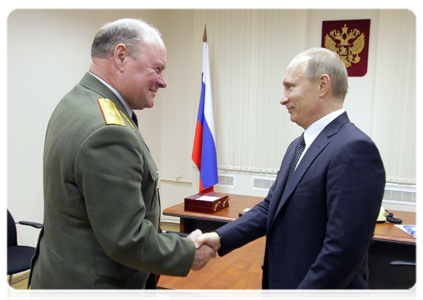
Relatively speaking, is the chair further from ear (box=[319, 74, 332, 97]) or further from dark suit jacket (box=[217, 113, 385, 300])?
ear (box=[319, 74, 332, 97])

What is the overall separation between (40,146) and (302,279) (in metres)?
3.21

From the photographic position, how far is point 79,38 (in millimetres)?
4234

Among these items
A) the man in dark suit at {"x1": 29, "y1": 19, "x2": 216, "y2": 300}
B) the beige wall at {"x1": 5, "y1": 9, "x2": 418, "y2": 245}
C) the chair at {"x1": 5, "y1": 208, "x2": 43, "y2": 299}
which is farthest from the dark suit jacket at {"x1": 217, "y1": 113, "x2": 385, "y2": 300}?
the beige wall at {"x1": 5, "y1": 9, "x2": 418, "y2": 245}

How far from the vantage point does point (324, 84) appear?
1.46 meters

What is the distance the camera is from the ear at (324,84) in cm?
145

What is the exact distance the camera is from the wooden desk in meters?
1.88

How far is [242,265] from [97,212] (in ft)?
4.03

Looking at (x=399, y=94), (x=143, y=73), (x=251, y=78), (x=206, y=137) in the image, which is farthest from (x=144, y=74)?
(x=399, y=94)

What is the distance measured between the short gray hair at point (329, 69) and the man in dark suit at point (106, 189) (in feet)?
1.91

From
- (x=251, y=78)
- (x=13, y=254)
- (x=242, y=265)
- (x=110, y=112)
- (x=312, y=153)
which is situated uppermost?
(x=251, y=78)

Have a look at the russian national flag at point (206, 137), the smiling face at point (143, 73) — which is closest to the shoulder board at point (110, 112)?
the smiling face at point (143, 73)

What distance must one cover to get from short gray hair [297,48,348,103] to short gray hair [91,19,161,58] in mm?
646

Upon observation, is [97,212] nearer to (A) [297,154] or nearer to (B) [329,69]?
(A) [297,154]
